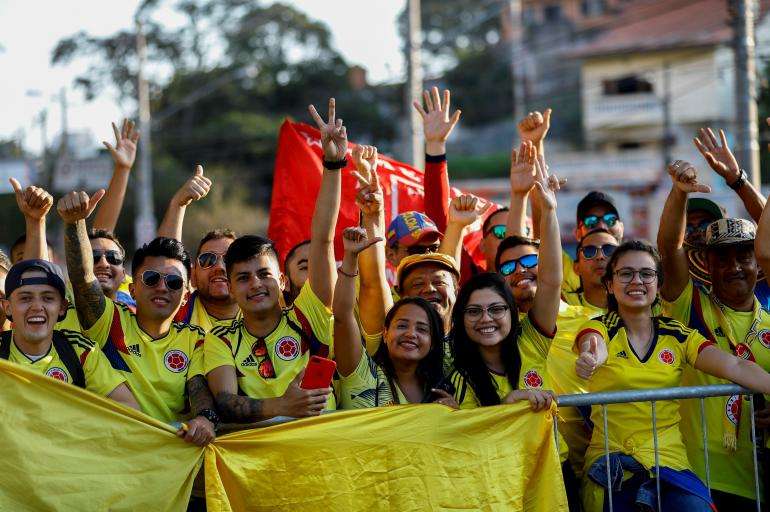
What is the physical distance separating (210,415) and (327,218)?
1.30 meters

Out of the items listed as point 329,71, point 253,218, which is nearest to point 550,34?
point 329,71

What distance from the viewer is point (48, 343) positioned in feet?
18.0

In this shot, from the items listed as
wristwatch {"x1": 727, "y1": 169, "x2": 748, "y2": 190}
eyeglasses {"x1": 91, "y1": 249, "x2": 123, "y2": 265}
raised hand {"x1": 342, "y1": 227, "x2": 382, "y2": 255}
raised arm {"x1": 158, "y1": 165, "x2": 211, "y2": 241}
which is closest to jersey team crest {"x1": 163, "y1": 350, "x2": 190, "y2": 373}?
raised hand {"x1": 342, "y1": 227, "x2": 382, "y2": 255}

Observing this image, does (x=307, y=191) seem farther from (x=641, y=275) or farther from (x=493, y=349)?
(x=641, y=275)

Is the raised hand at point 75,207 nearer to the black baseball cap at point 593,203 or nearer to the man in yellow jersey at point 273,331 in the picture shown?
the man in yellow jersey at point 273,331

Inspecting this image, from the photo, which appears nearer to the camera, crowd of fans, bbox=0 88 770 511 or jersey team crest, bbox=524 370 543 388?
crowd of fans, bbox=0 88 770 511

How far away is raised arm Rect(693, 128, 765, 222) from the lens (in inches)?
272

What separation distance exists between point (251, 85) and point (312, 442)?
4639 cm

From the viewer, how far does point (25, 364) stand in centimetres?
533

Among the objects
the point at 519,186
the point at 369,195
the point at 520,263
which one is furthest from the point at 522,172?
the point at 369,195

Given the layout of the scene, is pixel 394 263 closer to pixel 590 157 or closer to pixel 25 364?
pixel 25 364

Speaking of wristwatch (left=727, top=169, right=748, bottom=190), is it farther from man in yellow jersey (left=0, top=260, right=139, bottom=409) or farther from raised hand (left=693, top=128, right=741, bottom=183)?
man in yellow jersey (left=0, top=260, right=139, bottom=409)

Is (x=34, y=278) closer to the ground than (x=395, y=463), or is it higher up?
higher up

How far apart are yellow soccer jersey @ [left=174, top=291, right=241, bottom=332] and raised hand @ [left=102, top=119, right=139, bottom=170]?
1.43 meters
